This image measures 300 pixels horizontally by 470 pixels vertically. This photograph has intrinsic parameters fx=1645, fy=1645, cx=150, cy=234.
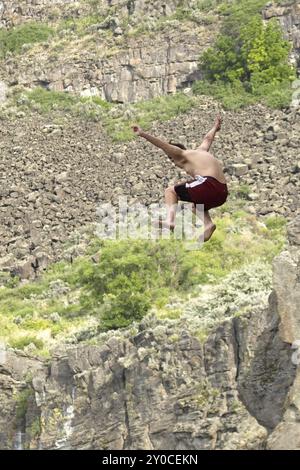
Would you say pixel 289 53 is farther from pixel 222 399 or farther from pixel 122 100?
pixel 222 399

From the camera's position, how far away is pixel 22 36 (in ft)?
262

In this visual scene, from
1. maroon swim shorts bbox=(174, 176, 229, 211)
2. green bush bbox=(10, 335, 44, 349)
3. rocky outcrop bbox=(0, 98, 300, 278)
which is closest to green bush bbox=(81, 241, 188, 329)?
green bush bbox=(10, 335, 44, 349)

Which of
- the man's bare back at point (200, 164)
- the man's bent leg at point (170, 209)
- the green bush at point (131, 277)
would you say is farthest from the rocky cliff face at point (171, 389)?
the man's bare back at point (200, 164)

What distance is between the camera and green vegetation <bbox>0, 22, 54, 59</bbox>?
7931cm

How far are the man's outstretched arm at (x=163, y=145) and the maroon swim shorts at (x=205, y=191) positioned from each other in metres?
0.40

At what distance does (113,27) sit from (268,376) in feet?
163

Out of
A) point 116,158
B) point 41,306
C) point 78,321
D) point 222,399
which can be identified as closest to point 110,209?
point 116,158

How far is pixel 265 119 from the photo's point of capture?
222 feet

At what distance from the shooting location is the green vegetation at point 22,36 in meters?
79.3

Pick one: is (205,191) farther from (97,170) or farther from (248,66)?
(248,66)

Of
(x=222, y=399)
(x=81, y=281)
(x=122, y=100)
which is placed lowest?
(x=122, y=100)

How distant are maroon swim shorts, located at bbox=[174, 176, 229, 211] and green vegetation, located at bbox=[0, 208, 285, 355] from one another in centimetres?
1994

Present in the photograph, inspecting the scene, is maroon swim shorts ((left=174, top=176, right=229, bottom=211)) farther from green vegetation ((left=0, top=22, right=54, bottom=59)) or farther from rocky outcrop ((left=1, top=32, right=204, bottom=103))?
green vegetation ((left=0, top=22, right=54, bottom=59))

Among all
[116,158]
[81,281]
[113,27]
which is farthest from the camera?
[113,27]
